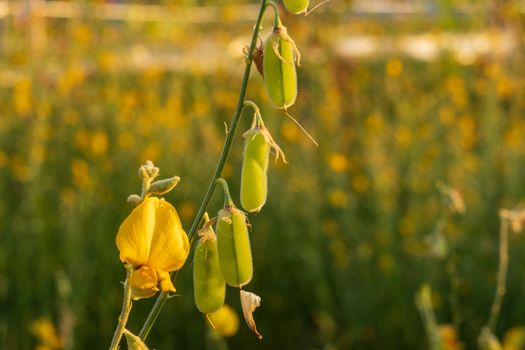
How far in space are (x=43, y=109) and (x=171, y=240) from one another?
2774 mm

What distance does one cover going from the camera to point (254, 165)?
0.77 metres

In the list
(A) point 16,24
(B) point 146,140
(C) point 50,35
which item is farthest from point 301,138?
(C) point 50,35

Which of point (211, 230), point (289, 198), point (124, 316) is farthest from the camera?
point (289, 198)

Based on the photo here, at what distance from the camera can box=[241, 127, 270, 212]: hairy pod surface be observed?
30.0 inches

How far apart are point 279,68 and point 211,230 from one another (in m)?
0.15

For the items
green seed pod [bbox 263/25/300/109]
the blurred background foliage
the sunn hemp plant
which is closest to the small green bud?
the sunn hemp plant

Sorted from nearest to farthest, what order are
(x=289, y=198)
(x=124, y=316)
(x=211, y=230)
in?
(x=124, y=316)
(x=211, y=230)
(x=289, y=198)

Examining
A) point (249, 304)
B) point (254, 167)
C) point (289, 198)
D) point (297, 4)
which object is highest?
point (297, 4)

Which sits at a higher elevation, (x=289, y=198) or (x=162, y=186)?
(x=162, y=186)

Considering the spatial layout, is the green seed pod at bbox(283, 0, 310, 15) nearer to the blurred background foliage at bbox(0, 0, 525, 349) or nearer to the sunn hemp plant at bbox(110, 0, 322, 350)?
the sunn hemp plant at bbox(110, 0, 322, 350)

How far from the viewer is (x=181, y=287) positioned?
2.95 m

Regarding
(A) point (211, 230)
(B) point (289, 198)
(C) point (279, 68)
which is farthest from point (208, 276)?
(B) point (289, 198)

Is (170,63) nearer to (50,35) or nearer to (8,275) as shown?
(50,35)

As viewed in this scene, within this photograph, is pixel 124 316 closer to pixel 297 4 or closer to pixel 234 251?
pixel 234 251
